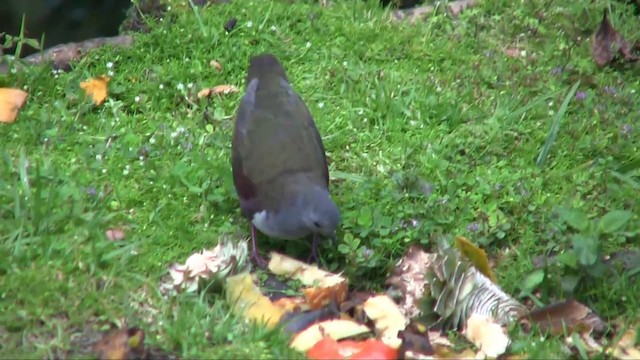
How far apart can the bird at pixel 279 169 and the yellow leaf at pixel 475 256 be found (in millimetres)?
603

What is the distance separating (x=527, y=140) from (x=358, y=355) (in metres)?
2.37

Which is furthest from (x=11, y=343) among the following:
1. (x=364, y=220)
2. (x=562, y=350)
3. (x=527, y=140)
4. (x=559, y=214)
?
(x=527, y=140)

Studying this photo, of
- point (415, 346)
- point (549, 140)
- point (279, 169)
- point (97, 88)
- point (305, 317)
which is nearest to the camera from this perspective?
point (415, 346)

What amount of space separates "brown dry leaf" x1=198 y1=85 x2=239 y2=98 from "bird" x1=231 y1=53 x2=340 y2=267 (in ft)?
2.51

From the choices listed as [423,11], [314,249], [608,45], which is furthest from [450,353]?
[423,11]

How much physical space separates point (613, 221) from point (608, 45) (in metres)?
2.42

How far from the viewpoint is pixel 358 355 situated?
390 cm

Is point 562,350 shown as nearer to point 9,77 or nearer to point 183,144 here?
point 183,144

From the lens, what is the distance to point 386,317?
14.3 ft

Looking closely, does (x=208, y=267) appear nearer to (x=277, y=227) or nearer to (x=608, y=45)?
(x=277, y=227)

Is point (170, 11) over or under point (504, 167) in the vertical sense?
over

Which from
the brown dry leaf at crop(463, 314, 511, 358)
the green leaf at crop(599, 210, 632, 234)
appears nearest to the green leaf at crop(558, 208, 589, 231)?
the green leaf at crop(599, 210, 632, 234)

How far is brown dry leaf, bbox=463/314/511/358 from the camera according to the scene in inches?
166

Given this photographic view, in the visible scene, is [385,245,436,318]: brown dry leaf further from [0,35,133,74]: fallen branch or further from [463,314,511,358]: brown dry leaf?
[0,35,133,74]: fallen branch
